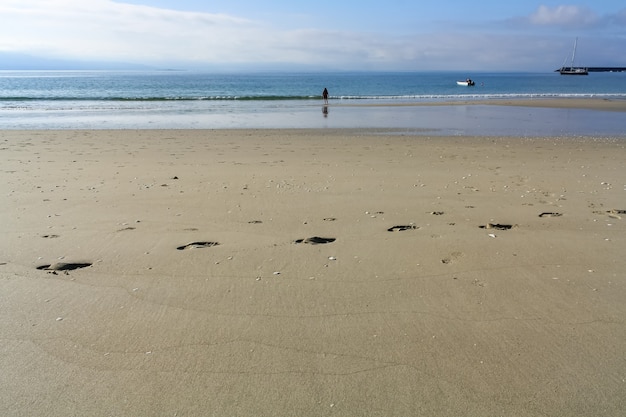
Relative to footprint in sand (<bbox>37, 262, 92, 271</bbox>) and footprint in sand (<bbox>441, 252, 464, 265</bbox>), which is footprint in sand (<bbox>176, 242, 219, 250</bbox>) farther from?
footprint in sand (<bbox>441, 252, 464, 265</bbox>)

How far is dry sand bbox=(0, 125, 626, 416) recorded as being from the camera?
9.00ft

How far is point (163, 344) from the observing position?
10.6 ft

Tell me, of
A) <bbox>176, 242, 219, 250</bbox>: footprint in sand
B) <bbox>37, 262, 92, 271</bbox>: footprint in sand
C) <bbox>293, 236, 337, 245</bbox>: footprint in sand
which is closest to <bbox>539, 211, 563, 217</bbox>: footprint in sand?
<bbox>293, 236, 337, 245</bbox>: footprint in sand

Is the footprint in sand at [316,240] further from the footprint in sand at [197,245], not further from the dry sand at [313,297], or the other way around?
the footprint in sand at [197,245]

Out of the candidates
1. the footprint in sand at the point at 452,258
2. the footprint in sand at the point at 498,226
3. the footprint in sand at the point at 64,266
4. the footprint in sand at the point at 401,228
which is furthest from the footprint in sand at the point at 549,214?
the footprint in sand at the point at 64,266

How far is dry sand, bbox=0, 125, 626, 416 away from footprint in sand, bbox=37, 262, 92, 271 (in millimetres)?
29

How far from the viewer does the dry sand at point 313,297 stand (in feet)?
9.00

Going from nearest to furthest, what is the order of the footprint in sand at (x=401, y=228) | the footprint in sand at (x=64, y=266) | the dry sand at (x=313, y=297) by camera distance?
1. the dry sand at (x=313, y=297)
2. the footprint in sand at (x=64, y=266)
3. the footprint in sand at (x=401, y=228)

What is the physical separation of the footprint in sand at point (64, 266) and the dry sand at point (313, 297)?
0.03 m

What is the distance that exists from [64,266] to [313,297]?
2358mm

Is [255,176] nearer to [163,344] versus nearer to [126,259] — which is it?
[126,259]

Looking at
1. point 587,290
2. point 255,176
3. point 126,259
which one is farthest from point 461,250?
point 255,176

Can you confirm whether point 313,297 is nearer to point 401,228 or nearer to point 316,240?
point 316,240

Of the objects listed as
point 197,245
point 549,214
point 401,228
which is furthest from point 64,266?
point 549,214
